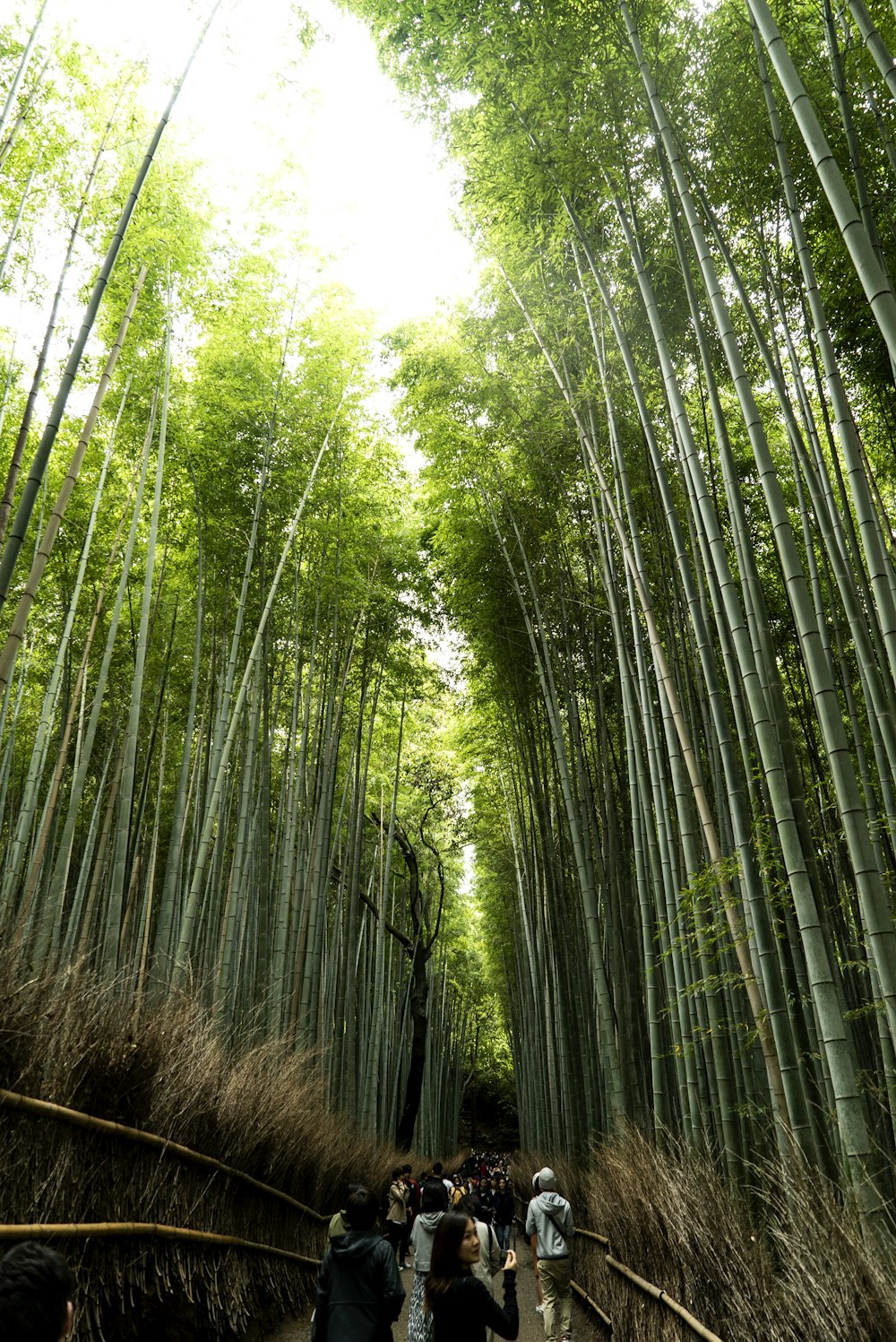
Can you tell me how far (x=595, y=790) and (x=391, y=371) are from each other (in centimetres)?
397

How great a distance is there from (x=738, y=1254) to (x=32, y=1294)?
165 centimetres

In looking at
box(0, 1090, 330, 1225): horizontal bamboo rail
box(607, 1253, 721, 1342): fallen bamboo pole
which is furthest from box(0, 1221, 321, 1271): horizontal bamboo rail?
box(607, 1253, 721, 1342): fallen bamboo pole

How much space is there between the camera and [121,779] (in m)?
4.75

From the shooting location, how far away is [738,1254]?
194 cm

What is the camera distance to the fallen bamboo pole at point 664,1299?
1.96m

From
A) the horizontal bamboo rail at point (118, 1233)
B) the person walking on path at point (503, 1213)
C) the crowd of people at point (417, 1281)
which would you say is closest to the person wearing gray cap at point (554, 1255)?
the crowd of people at point (417, 1281)

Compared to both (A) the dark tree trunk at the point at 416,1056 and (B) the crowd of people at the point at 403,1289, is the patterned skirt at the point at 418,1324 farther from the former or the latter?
(A) the dark tree trunk at the point at 416,1056

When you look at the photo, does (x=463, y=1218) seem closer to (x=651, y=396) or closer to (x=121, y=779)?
(x=121, y=779)

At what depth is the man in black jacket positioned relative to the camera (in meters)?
2.02

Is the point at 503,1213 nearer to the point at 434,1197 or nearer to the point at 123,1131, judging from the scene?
the point at 434,1197

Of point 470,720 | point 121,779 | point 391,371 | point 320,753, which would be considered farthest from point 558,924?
point 391,371

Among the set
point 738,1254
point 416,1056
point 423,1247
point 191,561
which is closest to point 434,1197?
point 423,1247

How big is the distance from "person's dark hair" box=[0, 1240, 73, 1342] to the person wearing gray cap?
8.91 feet

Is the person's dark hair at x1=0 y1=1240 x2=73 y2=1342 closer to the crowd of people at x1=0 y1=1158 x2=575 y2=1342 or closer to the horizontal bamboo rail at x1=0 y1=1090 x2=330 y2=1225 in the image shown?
the crowd of people at x1=0 y1=1158 x2=575 y2=1342
